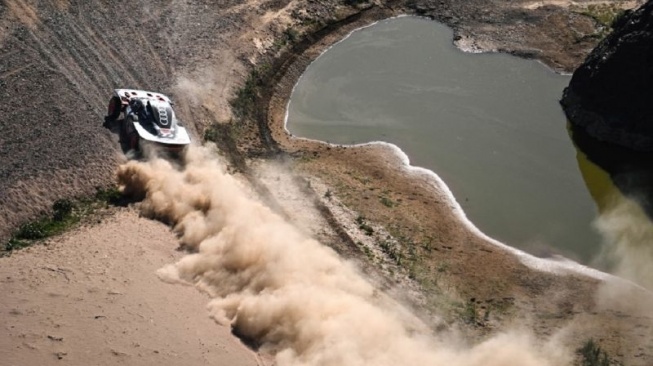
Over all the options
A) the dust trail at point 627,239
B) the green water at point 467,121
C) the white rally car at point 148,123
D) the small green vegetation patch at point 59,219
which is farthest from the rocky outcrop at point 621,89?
the small green vegetation patch at point 59,219

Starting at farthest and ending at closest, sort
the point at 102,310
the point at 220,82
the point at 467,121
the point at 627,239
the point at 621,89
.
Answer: the point at 467,121 < the point at 621,89 < the point at 220,82 < the point at 627,239 < the point at 102,310

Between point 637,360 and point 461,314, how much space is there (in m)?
6.08

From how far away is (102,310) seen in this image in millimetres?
23438

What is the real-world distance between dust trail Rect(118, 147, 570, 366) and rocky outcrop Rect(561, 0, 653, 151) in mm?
16429

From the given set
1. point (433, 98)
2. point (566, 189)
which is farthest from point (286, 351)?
point (433, 98)

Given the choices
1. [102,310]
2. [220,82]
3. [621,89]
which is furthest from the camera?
[621,89]

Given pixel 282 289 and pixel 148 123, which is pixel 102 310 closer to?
pixel 282 289

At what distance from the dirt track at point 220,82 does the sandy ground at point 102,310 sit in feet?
4.57

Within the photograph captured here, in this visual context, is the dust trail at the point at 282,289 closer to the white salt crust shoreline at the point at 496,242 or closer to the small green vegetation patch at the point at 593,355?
the small green vegetation patch at the point at 593,355

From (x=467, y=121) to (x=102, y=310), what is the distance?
22802 millimetres

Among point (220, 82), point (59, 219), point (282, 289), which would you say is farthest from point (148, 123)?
point (282, 289)

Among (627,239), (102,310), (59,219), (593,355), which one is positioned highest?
(59,219)

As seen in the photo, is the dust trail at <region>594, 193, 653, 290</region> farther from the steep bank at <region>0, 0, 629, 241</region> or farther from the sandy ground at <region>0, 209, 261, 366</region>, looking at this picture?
the sandy ground at <region>0, 209, 261, 366</region>

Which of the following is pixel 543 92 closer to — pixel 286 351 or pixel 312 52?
pixel 312 52
